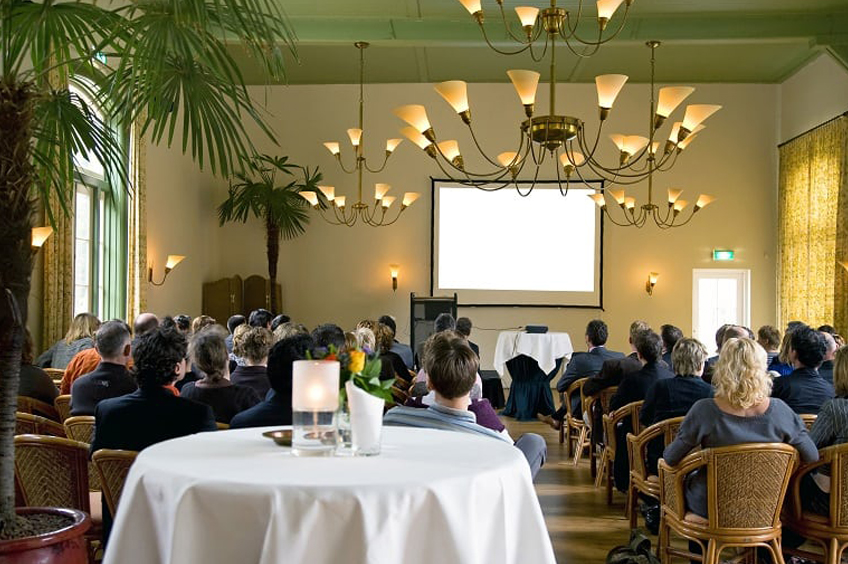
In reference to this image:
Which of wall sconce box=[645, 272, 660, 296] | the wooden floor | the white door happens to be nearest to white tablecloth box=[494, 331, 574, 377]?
the wooden floor

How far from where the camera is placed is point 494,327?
47.0 feet

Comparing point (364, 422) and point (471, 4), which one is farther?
point (471, 4)

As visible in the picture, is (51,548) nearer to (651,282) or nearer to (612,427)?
(612,427)

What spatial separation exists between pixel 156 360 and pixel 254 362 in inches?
74.1

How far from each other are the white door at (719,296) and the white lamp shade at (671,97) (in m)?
8.29

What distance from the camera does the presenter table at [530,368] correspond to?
33.0ft

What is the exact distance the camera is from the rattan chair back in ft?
11.0

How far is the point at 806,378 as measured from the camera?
15.6 feet

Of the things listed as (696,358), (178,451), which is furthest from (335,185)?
(178,451)

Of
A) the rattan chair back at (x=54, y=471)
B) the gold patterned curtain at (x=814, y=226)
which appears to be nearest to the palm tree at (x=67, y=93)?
the rattan chair back at (x=54, y=471)

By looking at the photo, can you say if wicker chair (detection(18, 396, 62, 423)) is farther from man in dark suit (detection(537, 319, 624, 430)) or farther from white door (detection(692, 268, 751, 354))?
white door (detection(692, 268, 751, 354))

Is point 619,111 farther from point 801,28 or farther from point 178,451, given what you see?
point 178,451

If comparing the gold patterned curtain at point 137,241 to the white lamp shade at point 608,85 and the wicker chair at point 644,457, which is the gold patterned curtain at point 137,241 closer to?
the white lamp shade at point 608,85

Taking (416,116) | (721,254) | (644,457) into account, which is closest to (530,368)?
(416,116)
